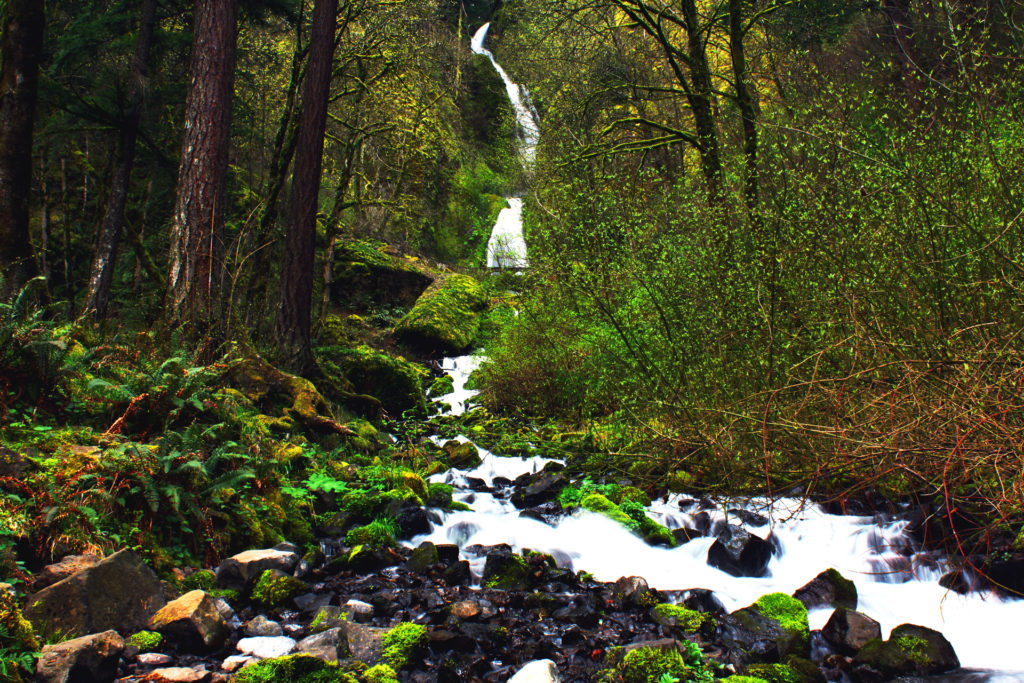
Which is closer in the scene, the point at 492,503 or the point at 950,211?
the point at 950,211

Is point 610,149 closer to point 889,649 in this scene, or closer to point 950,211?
point 950,211

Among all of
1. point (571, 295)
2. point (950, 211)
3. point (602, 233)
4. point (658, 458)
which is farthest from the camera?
point (571, 295)

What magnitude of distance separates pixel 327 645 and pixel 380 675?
38 cm

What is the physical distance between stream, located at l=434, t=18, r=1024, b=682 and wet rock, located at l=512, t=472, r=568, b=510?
5.0 inches

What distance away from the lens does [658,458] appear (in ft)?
17.1

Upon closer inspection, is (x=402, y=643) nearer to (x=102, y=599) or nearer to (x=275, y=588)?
(x=275, y=588)

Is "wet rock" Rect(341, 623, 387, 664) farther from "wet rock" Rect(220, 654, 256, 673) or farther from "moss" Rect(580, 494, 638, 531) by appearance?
"moss" Rect(580, 494, 638, 531)

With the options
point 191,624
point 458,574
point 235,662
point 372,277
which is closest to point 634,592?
point 458,574

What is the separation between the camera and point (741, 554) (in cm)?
463

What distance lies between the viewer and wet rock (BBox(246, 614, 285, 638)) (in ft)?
10.7

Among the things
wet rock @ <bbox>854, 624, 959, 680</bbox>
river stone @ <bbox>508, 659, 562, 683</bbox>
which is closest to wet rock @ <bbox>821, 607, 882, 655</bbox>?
wet rock @ <bbox>854, 624, 959, 680</bbox>

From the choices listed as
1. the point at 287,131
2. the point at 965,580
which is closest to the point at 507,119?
the point at 287,131

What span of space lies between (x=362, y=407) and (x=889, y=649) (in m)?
7.09

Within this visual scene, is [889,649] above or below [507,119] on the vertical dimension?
below
